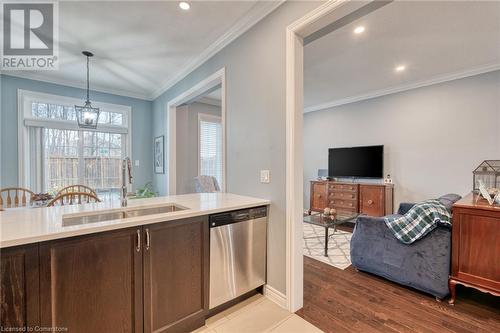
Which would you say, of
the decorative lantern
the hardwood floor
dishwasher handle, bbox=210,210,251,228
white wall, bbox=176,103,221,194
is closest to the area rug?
the hardwood floor

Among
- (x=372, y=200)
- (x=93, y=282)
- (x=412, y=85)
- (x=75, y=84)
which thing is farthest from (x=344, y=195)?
(x=75, y=84)

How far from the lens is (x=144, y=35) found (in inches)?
106

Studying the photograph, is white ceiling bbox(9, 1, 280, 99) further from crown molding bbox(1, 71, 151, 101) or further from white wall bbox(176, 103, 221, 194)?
white wall bbox(176, 103, 221, 194)

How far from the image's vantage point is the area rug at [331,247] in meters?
2.92

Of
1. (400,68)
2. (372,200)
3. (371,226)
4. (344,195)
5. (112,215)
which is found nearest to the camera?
(112,215)

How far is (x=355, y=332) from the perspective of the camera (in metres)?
1.66

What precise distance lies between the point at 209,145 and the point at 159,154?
46.2 inches

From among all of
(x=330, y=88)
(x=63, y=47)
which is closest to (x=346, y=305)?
(x=330, y=88)

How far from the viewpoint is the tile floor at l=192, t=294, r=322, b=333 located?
1.69 meters

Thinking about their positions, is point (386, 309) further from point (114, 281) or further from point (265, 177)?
point (114, 281)

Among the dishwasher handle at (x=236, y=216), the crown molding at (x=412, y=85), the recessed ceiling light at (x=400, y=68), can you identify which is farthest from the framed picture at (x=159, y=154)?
the recessed ceiling light at (x=400, y=68)

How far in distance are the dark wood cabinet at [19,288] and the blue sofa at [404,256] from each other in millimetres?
2781

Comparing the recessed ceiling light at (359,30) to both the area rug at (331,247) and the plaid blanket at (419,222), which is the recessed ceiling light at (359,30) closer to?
the plaid blanket at (419,222)

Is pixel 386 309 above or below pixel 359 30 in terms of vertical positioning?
below
